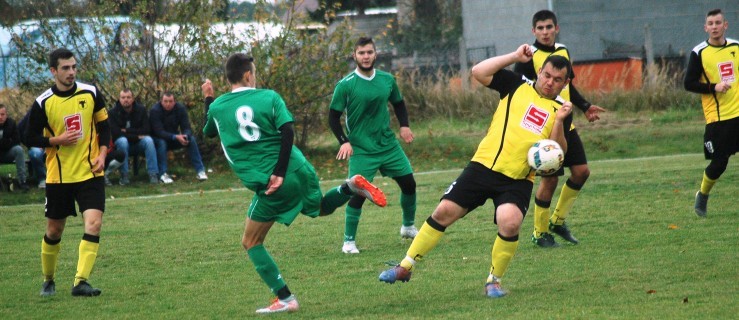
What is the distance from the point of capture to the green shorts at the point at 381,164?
1028 cm

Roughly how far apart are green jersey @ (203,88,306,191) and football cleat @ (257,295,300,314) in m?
0.81

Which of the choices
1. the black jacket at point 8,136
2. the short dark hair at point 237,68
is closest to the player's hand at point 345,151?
the short dark hair at point 237,68

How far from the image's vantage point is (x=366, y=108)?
1030 cm

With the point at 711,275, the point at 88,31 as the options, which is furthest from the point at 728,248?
the point at 88,31

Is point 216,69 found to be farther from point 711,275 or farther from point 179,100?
point 711,275

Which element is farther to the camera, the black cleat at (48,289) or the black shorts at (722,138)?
the black shorts at (722,138)

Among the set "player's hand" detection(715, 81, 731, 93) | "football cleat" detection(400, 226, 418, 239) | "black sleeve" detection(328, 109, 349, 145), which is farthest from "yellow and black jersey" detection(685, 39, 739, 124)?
"black sleeve" detection(328, 109, 349, 145)

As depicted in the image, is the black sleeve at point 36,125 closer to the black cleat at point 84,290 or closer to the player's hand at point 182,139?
the black cleat at point 84,290

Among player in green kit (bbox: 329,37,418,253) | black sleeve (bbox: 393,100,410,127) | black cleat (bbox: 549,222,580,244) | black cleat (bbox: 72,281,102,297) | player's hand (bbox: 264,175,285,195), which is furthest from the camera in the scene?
black sleeve (bbox: 393,100,410,127)

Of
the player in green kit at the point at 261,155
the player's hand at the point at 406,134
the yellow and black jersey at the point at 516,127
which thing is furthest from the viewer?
the player's hand at the point at 406,134

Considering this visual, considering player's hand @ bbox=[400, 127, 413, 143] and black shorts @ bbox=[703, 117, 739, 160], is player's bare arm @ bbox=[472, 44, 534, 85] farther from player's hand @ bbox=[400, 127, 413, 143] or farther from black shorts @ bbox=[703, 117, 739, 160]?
black shorts @ bbox=[703, 117, 739, 160]

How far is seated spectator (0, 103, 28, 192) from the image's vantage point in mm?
17547

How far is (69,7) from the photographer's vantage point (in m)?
20.0

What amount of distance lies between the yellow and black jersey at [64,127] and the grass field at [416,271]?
99 centimetres
